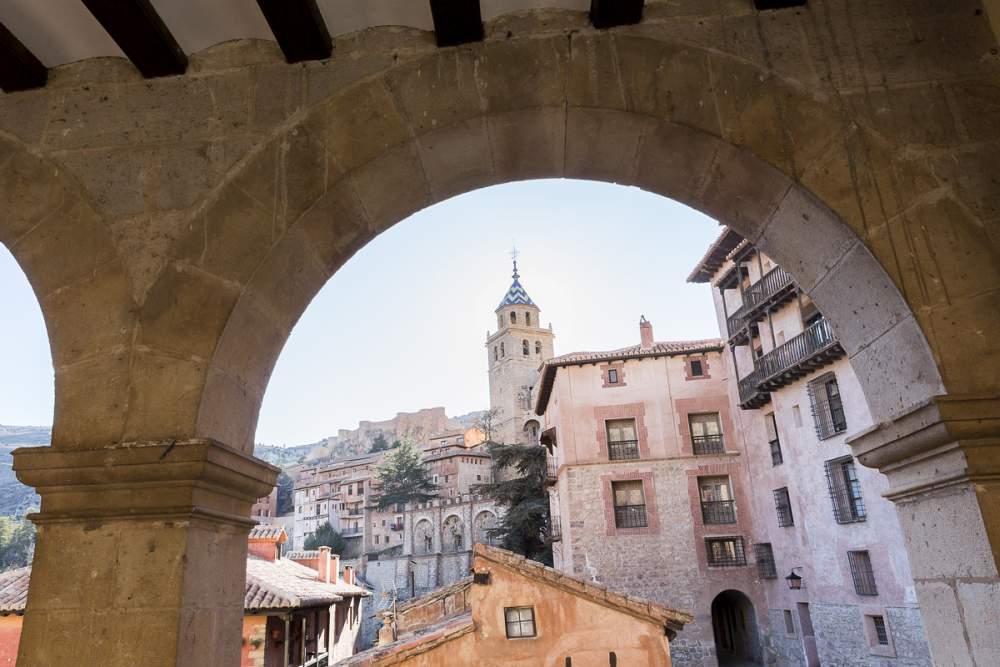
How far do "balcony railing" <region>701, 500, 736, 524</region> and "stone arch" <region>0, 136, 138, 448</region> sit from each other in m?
17.4

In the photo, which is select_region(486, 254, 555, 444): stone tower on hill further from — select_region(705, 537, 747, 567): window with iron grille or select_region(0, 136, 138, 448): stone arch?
select_region(0, 136, 138, 448): stone arch

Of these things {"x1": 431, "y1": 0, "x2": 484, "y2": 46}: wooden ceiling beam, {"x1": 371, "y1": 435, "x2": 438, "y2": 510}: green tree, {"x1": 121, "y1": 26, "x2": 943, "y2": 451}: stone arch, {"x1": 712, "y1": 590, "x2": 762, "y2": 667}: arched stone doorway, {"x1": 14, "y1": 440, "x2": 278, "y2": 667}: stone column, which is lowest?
{"x1": 712, "y1": 590, "x2": 762, "y2": 667}: arched stone doorway

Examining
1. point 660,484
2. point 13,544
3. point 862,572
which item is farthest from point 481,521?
point 13,544

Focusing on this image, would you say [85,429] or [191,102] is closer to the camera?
[85,429]

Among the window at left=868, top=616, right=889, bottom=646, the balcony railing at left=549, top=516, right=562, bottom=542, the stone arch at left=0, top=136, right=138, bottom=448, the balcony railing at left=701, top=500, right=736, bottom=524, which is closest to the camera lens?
the stone arch at left=0, top=136, right=138, bottom=448

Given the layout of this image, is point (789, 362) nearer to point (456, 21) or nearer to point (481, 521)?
point (456, 21)

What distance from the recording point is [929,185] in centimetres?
201

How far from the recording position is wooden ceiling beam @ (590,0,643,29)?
2.12 m

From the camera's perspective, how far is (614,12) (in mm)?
2162

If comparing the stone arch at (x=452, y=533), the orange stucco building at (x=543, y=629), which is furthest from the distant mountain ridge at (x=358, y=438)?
the orange stucco building at (x=543, y=629)

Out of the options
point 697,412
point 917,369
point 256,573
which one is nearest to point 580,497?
point 697,412

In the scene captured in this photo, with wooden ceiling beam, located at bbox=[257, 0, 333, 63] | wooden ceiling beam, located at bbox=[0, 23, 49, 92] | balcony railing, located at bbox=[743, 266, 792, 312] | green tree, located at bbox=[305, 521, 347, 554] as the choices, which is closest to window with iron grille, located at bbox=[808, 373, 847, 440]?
balcony railing, located at bbox=[743, 266, 792, 312]

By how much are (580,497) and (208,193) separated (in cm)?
1659

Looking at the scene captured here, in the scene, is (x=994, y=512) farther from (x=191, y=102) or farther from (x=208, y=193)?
(x=191, y=102)
